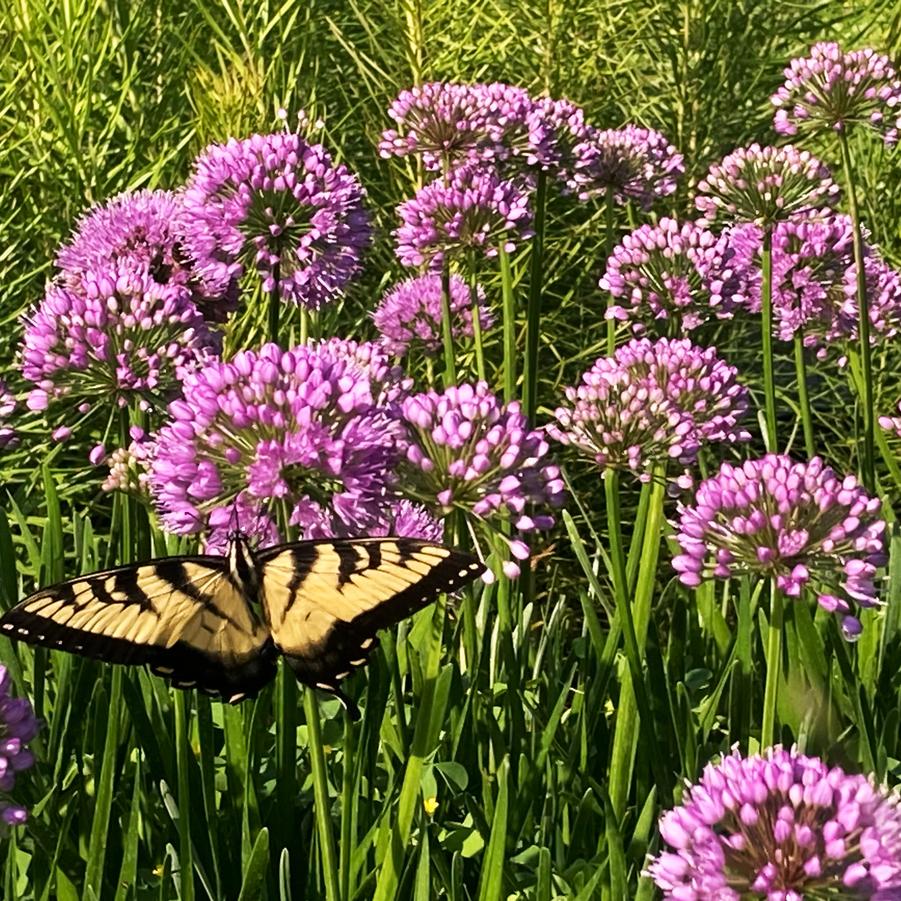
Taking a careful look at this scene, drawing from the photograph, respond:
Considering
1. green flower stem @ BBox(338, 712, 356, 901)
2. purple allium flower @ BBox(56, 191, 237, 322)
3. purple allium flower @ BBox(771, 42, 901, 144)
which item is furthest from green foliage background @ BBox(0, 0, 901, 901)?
purple allium flower @ BBox(771, 42, 901, 144)

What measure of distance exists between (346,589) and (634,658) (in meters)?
0.45

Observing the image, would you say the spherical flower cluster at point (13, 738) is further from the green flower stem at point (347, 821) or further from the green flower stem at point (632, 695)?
the green flower stem at point (632, 695)

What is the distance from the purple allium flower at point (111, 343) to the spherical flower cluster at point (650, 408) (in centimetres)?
65

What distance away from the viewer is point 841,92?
3082 mm

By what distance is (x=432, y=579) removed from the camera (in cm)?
169

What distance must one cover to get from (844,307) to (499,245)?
836 millimetres

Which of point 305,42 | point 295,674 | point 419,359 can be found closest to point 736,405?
point 295,674

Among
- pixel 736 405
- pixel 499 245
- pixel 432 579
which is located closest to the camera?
pixel 432 579

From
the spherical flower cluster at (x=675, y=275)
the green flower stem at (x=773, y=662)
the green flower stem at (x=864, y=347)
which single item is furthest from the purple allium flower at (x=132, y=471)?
the green flower stem at (x=864, y=347)

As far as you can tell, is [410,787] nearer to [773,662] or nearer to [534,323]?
[773,662]

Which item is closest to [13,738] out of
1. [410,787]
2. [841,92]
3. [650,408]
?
[410,787]

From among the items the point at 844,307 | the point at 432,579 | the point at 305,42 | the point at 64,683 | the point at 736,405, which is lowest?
the point at 64,683

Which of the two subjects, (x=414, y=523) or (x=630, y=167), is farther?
(x=630, y=167)

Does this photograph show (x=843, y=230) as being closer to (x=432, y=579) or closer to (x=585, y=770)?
(x=585, y=770)
